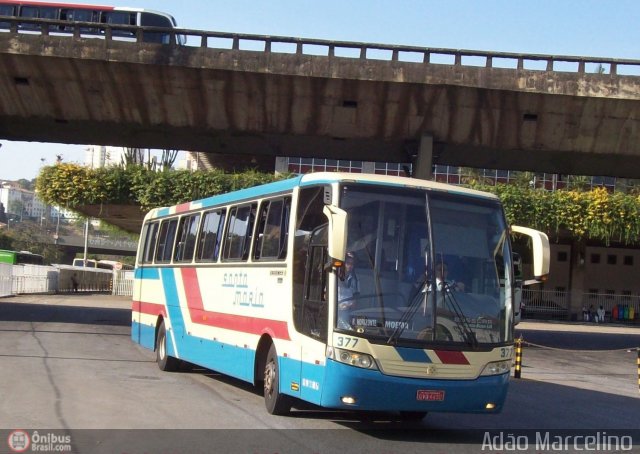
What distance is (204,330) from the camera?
Result: 49.5 ft

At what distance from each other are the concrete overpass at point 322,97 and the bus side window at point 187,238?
1029 centimetres

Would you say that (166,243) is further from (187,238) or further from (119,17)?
(119,17)

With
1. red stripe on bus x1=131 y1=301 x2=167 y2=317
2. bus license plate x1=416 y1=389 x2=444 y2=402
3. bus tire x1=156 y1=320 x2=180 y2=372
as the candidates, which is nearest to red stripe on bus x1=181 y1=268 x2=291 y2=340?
bus tire x1=156 y1=320 x2=180 y2=372

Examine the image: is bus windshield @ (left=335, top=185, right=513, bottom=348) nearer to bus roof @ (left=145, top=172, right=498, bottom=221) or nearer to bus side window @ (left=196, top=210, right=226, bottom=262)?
bus roof @ (left=145, top=172, right=498, bottom=221)

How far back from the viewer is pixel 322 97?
89.3 feet

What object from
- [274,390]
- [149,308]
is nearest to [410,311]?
[274,390]

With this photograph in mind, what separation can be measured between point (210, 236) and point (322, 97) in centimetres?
1276

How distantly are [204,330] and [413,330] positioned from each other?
19.9ft

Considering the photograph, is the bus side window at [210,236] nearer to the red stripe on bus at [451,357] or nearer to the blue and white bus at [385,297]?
the blue and white bus at [385,297]

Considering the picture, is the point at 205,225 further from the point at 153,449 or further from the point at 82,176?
the point at 82,176

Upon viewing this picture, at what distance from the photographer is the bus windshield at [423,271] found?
991 cm

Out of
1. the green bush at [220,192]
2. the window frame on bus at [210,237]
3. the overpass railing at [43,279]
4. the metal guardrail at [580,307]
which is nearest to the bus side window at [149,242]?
the window frame on bus at [210,237]

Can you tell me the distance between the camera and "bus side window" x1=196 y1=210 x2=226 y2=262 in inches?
583

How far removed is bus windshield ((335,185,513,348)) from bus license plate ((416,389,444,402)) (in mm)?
554
